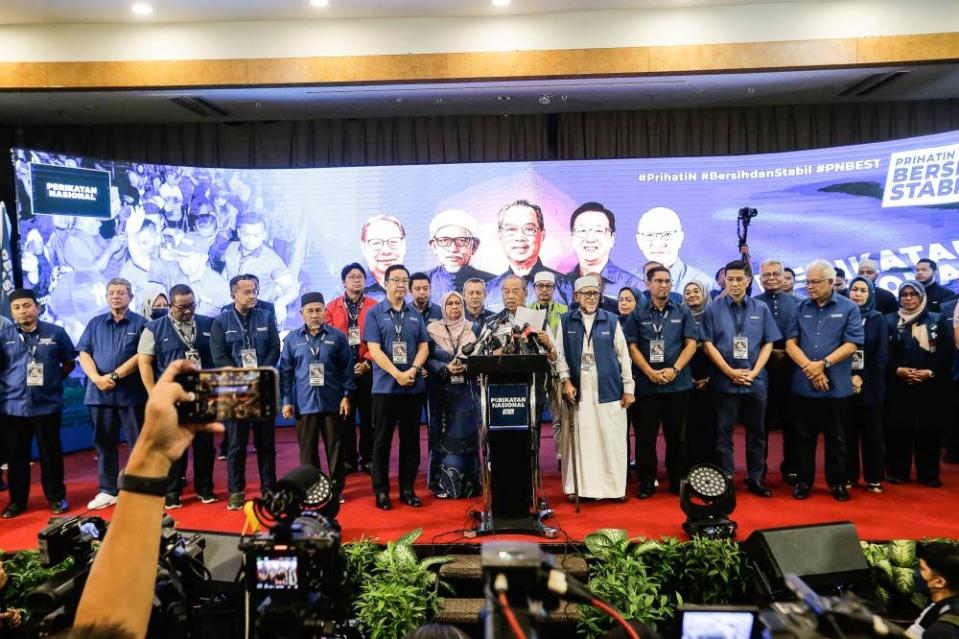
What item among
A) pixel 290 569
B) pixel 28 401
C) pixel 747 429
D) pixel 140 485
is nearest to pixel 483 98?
pixel 747 429

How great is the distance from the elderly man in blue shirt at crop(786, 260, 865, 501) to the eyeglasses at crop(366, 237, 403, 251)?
193 inches

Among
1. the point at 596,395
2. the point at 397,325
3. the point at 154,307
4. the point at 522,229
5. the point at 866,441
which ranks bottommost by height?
the point at 866,441

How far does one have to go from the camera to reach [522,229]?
27.5 feet

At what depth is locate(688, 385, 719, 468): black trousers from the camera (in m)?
5.38

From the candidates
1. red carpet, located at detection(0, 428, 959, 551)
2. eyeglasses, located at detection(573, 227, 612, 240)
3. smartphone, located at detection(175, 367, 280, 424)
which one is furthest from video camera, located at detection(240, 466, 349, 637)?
eyeglasses, located at detection(573, 227, 612, 240)

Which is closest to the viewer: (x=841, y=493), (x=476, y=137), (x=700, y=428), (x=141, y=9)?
(x=841, y=493)

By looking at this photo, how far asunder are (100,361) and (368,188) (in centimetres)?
412

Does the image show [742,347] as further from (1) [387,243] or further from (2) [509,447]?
(1) [387,243]

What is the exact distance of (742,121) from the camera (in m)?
8.92

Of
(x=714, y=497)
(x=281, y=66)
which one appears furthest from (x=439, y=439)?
(x=281, y=66)

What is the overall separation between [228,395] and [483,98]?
7349mm

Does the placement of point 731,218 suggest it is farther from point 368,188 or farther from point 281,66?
point 281,66

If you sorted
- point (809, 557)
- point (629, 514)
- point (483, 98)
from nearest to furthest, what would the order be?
1. point (809, 557)
2. point (629, 514)
3. point (483, 98)

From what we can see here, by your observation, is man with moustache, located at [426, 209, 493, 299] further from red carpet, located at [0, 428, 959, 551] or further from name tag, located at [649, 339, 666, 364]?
name tag, located at [649, 339, 666, 364]
